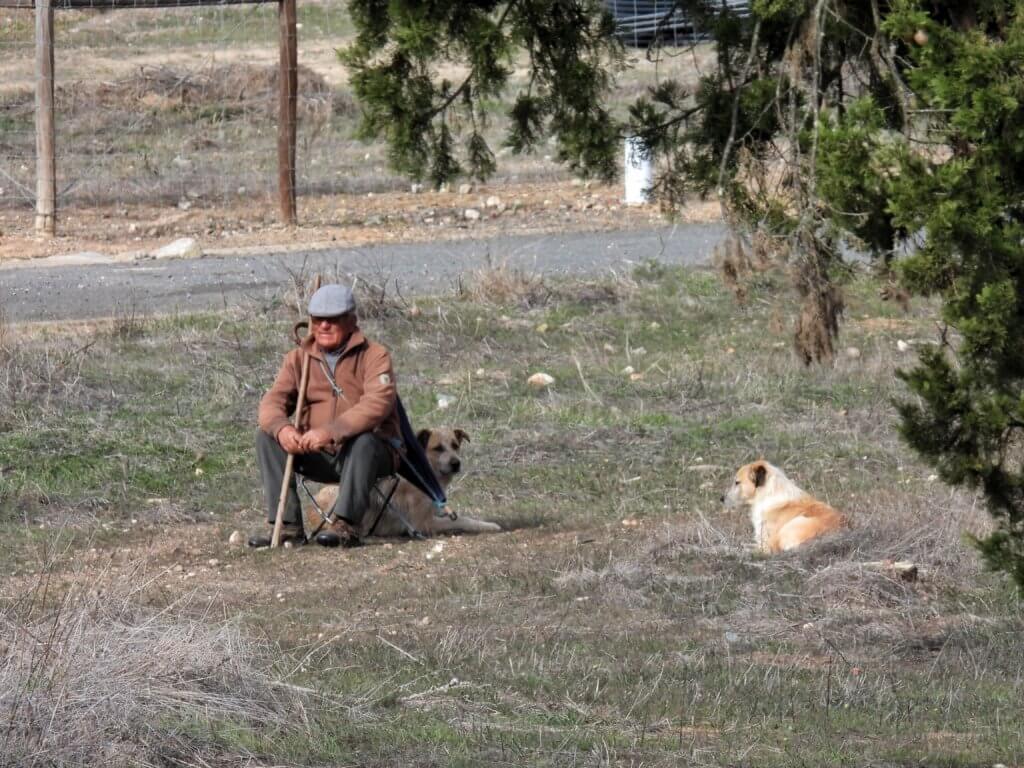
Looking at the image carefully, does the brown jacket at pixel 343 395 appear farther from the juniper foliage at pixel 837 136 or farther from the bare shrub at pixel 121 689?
the bare shrub at pixel 121 689

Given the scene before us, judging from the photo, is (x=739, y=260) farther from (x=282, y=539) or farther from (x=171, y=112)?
(x=171, y=112)

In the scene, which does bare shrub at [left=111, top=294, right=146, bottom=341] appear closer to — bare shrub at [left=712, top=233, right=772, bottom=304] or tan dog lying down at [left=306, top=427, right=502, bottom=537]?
tan dog lying down at [left=306, top=427, right=502, bottom=537]

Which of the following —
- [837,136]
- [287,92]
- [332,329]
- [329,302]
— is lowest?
[332,329]

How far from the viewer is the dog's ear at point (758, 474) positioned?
10.1 metres

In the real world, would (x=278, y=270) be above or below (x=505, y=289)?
below

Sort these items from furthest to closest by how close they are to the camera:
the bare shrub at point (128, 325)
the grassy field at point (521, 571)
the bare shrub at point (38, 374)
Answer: the bare shrub at point (128, 325), the bare shrub at point (38, 374), the grassy field at point (521, 571)

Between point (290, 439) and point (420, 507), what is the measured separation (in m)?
1.21

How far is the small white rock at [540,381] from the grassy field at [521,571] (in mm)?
158

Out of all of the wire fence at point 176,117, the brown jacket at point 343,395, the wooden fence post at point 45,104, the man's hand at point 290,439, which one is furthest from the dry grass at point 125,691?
the wire fence at point 176,117

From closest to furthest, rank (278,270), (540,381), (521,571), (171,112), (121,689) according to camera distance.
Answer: (121,689), (521,571), (540,381), (278,270), (171,112)

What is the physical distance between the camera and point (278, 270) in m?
18.4

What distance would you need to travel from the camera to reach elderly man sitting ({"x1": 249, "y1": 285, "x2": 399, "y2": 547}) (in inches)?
378

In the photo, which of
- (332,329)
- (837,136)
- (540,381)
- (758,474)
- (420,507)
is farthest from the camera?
(540,381)

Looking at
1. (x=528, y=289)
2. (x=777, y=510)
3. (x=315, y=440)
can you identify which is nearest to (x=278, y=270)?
(x=528, y=289)
